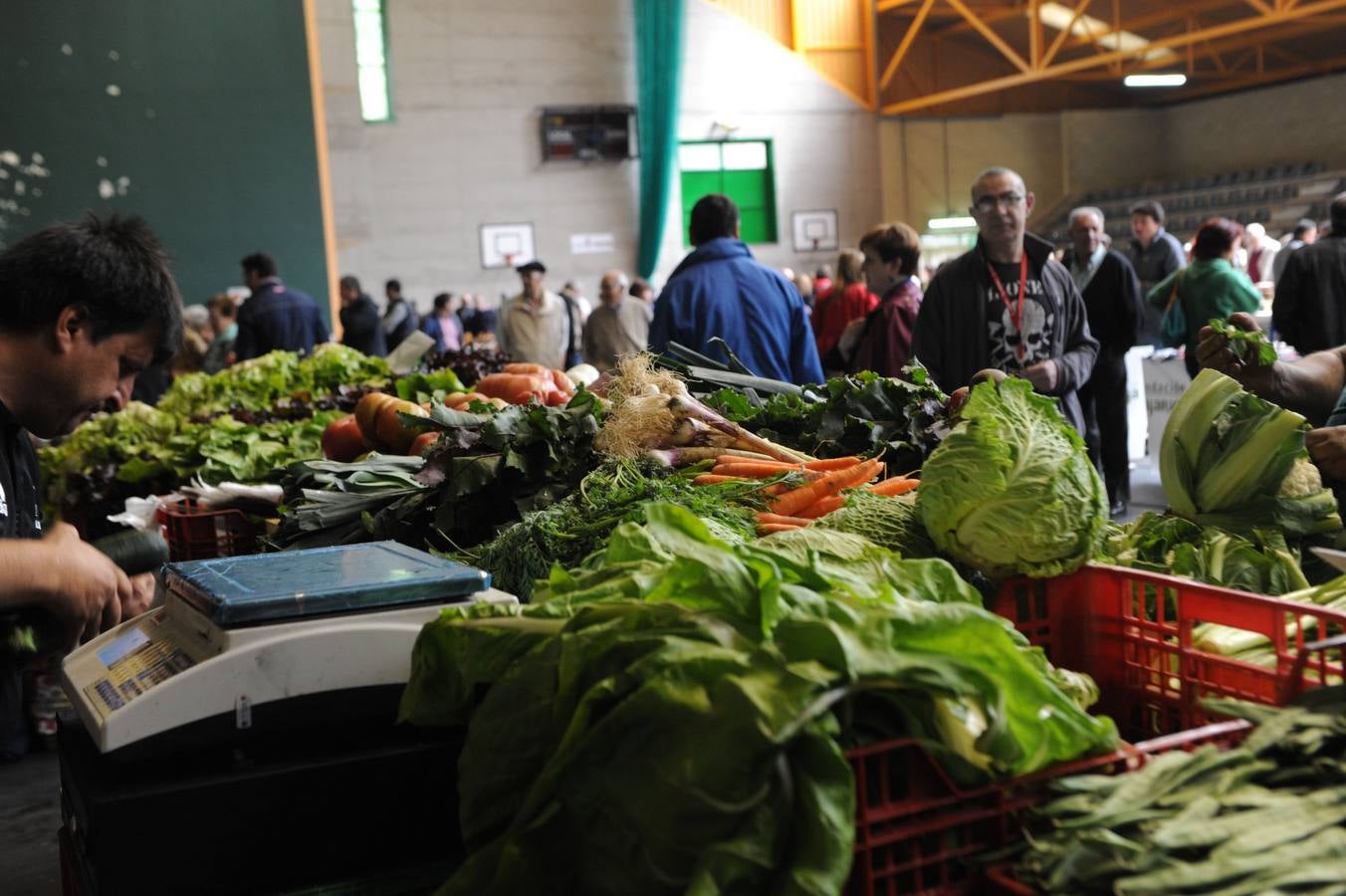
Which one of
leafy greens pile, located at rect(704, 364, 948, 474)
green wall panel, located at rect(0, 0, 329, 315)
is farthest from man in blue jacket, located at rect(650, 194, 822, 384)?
green wall panel, located at rect(0, 0, 329, 315)

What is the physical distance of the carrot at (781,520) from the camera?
6.75 ft

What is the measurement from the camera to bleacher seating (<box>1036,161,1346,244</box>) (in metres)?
21.5

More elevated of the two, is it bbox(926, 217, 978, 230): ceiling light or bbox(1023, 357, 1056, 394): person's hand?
bbox(926, 217, 978, 230): ceiling light

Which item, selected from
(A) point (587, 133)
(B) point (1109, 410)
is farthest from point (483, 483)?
(A) point (587, 133)

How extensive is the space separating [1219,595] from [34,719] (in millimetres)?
4422

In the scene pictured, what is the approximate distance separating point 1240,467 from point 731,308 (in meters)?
3.22

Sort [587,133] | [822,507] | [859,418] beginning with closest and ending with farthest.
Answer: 1. [822,507]
2. [859,418]
3. [587,133]

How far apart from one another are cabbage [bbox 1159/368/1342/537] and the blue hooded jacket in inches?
119

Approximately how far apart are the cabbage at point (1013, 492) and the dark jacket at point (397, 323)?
40.7 ft

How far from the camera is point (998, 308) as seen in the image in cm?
468

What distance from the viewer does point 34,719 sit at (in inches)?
179

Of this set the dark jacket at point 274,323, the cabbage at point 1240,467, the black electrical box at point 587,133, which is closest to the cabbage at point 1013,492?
the cabbage at point 1240,467

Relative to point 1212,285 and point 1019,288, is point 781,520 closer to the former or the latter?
point 1019,288

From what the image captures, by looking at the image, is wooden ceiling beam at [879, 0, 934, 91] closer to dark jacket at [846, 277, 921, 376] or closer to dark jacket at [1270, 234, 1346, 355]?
dark jacket at [1270, 234, 1346, 355]
